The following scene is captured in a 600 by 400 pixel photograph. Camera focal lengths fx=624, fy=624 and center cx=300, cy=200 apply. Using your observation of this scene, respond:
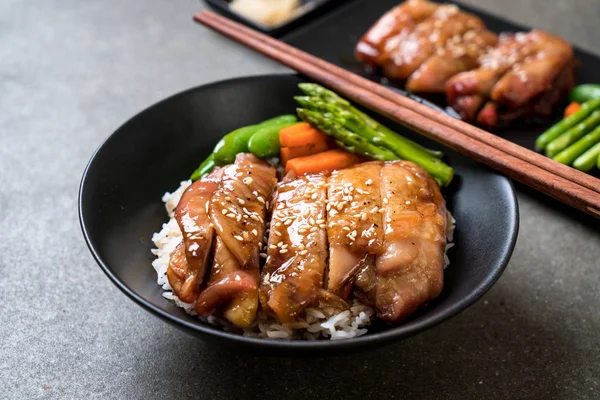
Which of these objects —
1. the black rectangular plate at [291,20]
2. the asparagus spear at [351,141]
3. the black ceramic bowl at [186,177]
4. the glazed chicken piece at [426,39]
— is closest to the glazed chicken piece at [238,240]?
the black ceramic bowl at [186,177]

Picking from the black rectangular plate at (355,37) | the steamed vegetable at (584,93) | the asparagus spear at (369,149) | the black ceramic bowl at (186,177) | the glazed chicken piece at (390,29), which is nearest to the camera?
the black ceramic bowl at (186,177)

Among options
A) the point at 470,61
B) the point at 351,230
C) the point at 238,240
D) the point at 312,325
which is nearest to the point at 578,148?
the point at 470,61

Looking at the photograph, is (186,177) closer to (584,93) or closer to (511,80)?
(511,80)

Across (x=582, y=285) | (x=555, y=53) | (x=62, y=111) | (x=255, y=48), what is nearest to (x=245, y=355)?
(x=582, y=285)

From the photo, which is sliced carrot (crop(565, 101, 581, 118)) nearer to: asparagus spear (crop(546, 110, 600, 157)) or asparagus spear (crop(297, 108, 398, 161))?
asparagus spear (crop(546, 110, 600, 157))

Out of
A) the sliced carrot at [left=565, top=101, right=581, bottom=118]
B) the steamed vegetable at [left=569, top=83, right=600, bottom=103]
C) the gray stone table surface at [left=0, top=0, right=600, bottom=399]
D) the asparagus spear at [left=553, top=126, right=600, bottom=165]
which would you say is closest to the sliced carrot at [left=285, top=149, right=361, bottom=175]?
the gray stone table surface at [left=0, top=0, right=600, bottom=399]

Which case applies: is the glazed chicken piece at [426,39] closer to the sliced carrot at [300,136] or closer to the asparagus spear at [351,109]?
the asparagus spear at [351,109]

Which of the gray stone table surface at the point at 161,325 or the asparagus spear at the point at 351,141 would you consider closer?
the gray stone table surface at the point at 161,325
